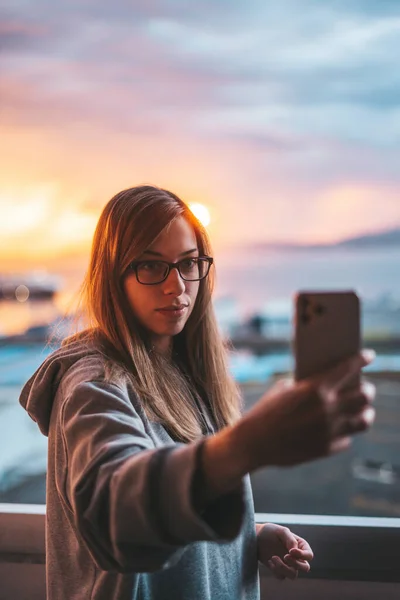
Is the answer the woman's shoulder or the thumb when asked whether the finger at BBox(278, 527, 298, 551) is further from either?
the woman's shoulder

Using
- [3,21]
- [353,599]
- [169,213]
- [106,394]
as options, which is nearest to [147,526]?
[106,394]

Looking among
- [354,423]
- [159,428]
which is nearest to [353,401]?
[354,423]

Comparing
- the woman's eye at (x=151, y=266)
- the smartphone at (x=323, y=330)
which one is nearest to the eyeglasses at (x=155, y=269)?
the woman's eye at (x=151, y=266)

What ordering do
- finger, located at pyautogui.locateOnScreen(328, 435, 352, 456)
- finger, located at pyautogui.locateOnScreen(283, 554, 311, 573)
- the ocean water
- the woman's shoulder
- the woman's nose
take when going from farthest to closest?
the ocean water
finger, located at pyautogui.locateOnScreen(283, 554, 311, 573)
the woman's nose
the woman's shoulder
finger, located at pyautogui.locateOnScreen(328, 435, 352, 456)

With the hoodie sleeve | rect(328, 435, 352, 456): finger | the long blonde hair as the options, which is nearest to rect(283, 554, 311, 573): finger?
the long blonde hair

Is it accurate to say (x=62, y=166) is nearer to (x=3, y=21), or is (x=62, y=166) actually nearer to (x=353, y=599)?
(x=3, y=21)

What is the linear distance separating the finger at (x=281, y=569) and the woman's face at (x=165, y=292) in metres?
0.49

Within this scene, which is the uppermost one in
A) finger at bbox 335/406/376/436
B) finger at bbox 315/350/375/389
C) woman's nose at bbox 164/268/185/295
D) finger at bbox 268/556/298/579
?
woman's nose at bbox 164/268/185/295

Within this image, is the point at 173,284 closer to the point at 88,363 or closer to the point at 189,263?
the point at 189,263

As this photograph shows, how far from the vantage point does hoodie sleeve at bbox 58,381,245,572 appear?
2.08 feet

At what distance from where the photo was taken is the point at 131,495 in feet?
2.10

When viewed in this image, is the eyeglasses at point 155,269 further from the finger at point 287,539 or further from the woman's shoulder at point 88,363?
the finger at point 287,539

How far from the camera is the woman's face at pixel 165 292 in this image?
936 millimetres

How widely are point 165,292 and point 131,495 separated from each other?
14.8 inches
